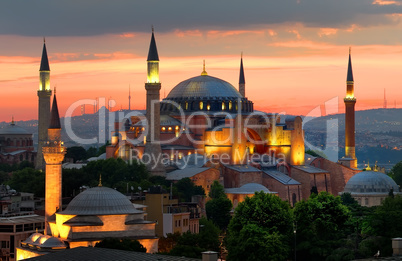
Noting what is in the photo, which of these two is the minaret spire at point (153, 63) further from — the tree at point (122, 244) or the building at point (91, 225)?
the tree at point (122, 244)

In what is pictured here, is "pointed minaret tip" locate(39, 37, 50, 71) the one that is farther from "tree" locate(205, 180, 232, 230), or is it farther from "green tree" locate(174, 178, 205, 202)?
"tree" locate(205, 180, 232, 230)

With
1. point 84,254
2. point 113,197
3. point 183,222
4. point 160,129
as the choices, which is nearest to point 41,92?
point 160,129

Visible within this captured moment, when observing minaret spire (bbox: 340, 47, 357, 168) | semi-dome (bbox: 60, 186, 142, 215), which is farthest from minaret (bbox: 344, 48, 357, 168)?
semi-dome (bbox: 60, 186, 142, 215)

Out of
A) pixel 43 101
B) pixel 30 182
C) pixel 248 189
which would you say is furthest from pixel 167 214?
pixel 43 101

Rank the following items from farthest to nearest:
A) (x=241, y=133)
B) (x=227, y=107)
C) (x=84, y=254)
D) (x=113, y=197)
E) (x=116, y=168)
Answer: (x=227, y=107)
(x=241, y=133)
(x=116, y=168)
(x=113, y=197)
(x=84, y=254)

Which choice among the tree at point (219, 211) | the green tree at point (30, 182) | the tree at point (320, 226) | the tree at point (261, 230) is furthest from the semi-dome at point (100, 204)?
the green tree at point (30, 182)

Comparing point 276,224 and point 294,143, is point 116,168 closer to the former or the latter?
point 294,143
